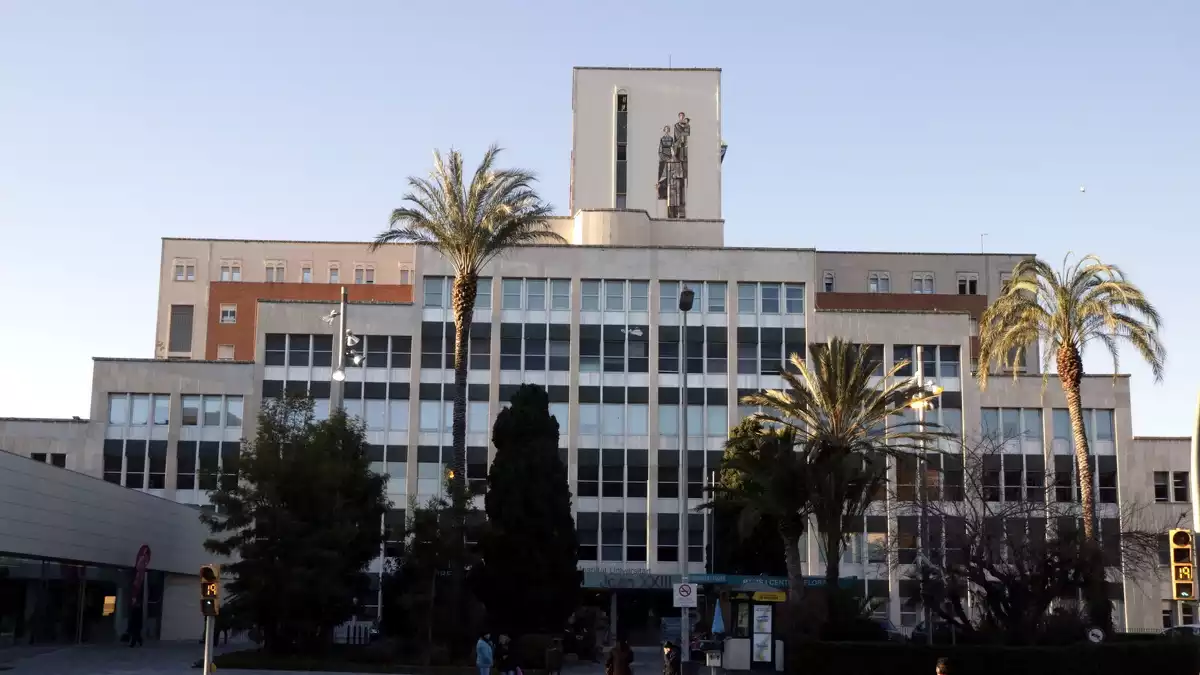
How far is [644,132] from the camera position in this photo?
267 feet

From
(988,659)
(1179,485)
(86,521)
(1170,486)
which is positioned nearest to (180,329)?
(86,521)

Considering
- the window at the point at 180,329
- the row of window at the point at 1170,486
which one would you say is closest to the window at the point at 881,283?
the row of window at the point at 1170,486

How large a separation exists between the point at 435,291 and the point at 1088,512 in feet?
116

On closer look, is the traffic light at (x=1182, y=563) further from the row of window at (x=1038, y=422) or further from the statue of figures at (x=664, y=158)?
the statue of figures at (x=664, y=158)

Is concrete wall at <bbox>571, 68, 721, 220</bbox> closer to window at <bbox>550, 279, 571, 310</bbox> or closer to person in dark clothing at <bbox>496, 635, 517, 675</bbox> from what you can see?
window at <bbox>550, 279, 571, 310</bbox>

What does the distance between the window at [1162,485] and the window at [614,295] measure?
99.4ft

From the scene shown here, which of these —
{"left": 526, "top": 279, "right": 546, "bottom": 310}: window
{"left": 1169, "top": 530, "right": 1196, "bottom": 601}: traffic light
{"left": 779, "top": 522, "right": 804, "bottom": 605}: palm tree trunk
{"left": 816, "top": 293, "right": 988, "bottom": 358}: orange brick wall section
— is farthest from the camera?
{"left": 816, "top": 293, "right": 988, "bottom": 358}: orange brick wall section

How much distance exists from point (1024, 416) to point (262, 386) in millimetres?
40952

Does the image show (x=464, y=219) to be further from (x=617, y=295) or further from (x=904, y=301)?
(x=904, y=301)

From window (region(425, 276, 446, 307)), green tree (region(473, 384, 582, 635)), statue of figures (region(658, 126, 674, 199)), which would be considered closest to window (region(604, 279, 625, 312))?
window (region(425, 276, 446, 307))

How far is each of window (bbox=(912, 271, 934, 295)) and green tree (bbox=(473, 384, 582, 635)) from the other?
149 feet

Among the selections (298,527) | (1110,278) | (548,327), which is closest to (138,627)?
(298,527)

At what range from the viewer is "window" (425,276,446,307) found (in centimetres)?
7012

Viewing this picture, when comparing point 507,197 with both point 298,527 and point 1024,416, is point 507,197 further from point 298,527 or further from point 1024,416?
point 1024,416
